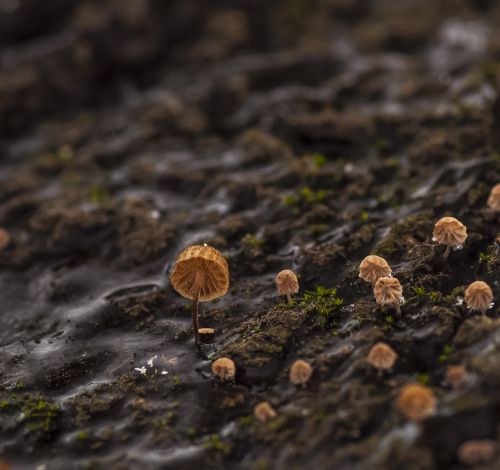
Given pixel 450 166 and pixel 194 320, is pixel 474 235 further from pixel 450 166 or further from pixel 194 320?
pixel 194 320

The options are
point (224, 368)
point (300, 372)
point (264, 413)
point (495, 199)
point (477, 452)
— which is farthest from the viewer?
point (495, 199)

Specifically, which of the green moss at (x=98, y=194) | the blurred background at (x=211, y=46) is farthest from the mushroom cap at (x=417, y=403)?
the blurred background at (x=211, y=46)

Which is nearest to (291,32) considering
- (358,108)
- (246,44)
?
(246,44)

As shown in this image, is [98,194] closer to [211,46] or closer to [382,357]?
[211,46]

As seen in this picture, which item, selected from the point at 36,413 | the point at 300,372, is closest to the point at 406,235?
the point at 300,372

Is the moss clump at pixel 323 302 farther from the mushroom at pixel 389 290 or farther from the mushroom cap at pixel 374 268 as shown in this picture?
the mushroom at pixel 389 290
